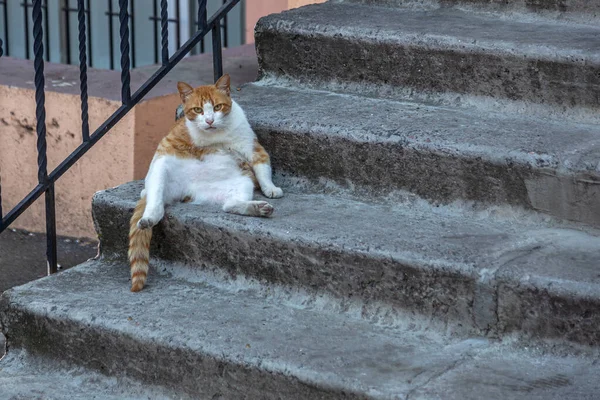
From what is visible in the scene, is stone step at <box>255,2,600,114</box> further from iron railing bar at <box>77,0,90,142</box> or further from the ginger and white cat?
iron railing bar at <box>77,0,90,142</box>

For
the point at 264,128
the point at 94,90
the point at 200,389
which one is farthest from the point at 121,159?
the point at 200,389

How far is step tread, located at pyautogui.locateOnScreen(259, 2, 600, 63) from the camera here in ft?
10.5

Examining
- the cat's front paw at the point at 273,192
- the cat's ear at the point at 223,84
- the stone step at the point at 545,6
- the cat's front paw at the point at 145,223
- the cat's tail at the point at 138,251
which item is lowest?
the cat's tail at the point at 138,251

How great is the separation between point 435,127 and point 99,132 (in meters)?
1.17

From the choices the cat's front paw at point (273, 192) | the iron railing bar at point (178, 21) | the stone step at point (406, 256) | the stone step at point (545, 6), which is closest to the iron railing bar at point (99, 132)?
the stone step at point (406, 256)

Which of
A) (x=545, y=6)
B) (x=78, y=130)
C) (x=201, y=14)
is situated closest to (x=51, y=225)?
(x=201, y=14)

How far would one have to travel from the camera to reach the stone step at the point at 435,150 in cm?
281

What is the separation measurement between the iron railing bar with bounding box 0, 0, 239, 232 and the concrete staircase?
18cm

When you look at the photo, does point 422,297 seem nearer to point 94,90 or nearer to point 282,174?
point 282,174

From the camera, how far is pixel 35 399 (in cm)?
275

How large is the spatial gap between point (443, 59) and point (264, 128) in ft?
2.22

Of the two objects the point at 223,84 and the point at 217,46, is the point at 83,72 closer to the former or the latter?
the point at 223,84

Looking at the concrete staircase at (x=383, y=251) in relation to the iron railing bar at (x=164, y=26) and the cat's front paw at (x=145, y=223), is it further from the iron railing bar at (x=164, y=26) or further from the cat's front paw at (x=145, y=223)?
the iron railing bar at (x=164, y=26)

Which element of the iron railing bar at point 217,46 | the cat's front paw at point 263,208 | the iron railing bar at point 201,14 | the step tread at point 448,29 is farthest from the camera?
the iron railing bar at point 217,46
